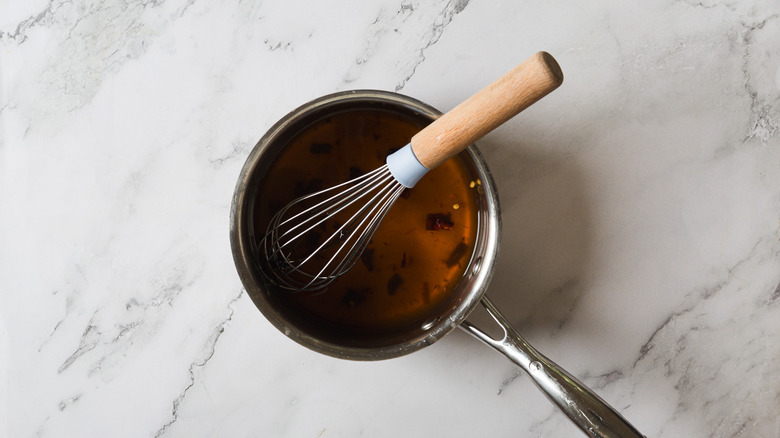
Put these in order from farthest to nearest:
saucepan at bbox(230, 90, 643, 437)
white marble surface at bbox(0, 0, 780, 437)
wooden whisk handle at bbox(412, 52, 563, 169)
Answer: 1. white marble surface at bbox(0, 0, 780, 437)
2. saucepan at bbox(230, 90, 643, 437)
3. wooden whisk handle at bbox(412, 52, 563, 169)

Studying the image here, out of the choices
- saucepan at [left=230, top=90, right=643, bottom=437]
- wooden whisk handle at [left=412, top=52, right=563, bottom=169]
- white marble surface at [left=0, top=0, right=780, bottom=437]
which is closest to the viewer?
wooden whisk handle at [left=412, top=52, right=563, bottom=169]

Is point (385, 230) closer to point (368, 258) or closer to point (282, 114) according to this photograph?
point (368, 258)

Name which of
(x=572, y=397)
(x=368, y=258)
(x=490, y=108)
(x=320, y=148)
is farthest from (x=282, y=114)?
(x=572, y=397)

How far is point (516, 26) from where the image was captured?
26.4 inches

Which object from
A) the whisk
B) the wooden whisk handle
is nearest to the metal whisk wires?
the whisk

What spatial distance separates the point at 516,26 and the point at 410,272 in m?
0.32

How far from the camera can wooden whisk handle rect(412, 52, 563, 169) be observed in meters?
0.40

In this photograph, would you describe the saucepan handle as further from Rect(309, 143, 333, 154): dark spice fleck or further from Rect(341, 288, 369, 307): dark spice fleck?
Rect(309, 143, 333, 154): dark spice fleck

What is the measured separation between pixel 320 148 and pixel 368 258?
127mm

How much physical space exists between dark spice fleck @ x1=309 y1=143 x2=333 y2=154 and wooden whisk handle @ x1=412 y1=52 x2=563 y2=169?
0.15 metres

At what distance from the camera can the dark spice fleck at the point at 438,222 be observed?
2.02 feet

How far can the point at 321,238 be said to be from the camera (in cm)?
60

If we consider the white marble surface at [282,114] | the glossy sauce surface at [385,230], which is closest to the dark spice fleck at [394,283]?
the glossy sauce surface at [385,230]

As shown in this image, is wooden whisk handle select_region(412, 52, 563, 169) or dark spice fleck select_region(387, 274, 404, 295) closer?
wooden whisk handle select_region(412, 52, 563, 169)
